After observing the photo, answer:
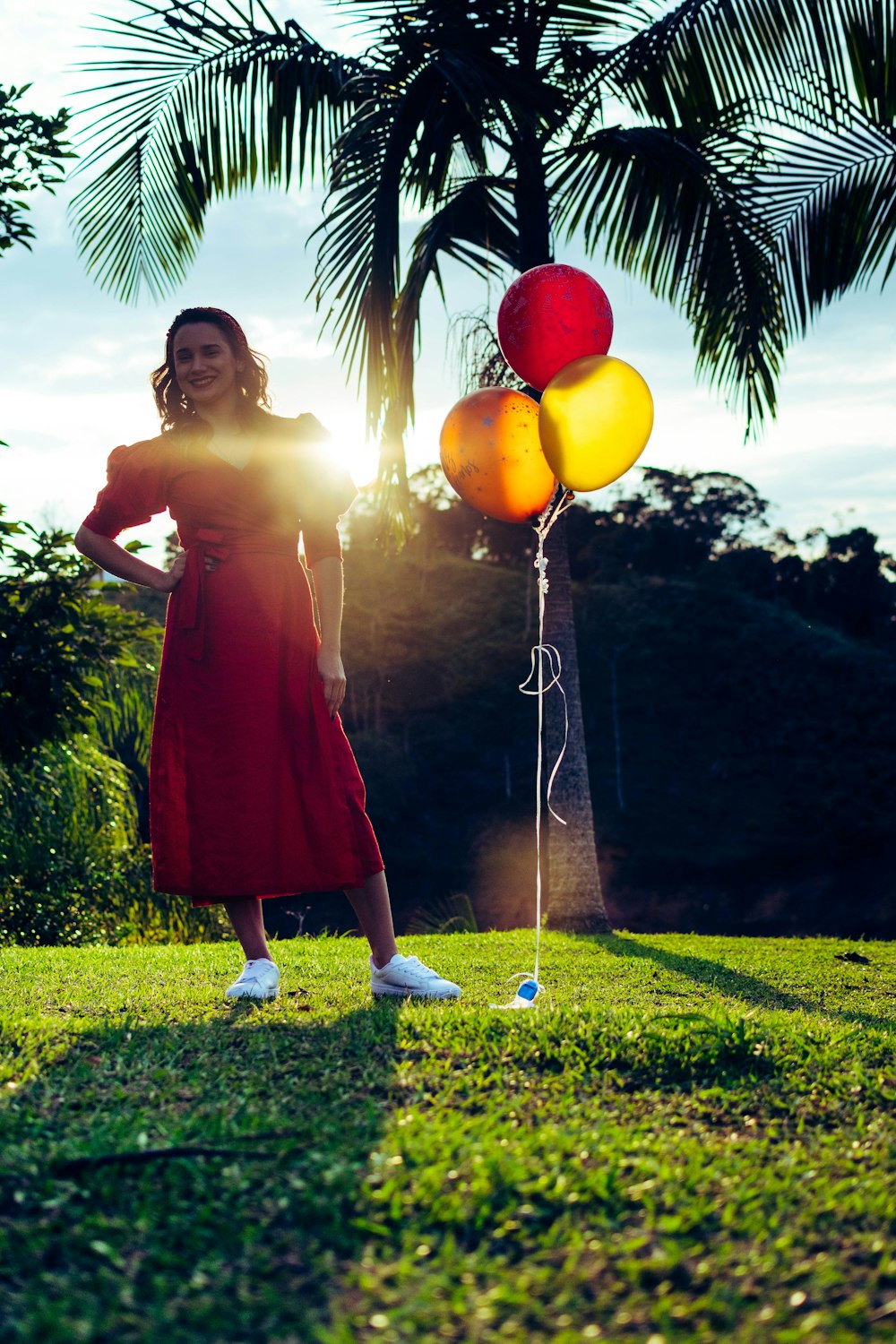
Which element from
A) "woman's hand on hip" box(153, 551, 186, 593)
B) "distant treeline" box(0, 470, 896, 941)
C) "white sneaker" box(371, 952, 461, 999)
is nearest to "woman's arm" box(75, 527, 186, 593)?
"woman's hand on hip" box(153, 551, 186, 593)

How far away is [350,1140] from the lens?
195 cm

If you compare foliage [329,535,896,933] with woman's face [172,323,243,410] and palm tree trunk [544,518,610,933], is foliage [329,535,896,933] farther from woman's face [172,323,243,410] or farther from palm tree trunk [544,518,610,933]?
woman's face [172,323,243,410]

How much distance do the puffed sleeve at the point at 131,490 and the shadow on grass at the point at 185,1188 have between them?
1680 mm

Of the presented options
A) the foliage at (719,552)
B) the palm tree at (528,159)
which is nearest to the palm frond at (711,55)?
the palm tree at (528,159)

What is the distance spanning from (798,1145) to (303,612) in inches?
82.2

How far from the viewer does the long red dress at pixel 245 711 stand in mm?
3236

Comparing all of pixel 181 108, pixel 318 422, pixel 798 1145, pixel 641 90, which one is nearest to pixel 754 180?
pixel 641 90

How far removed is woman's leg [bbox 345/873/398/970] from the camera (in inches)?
131

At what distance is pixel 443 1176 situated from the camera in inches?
70.7

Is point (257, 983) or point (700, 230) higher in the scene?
point (700, 230)

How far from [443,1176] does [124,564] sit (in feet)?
7.32

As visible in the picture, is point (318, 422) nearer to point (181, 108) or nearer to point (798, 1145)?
point (798, 1145)

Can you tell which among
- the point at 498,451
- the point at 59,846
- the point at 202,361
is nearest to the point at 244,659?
the point at 202,361

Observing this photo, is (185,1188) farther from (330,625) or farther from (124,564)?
(124,564)
